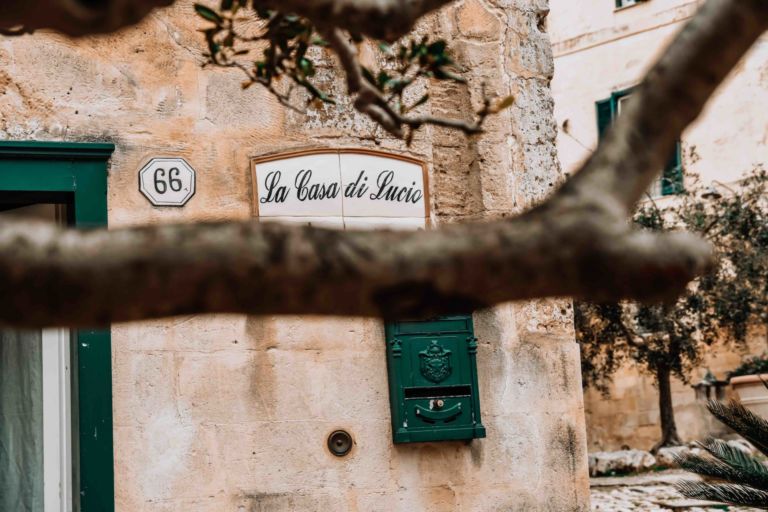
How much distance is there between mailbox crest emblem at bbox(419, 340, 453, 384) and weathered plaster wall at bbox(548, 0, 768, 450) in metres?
13.7

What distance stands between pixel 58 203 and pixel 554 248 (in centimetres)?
511

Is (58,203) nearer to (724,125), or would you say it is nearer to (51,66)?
(51,66)

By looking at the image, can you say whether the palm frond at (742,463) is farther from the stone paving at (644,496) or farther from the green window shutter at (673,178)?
the green window shutter at (673,178)

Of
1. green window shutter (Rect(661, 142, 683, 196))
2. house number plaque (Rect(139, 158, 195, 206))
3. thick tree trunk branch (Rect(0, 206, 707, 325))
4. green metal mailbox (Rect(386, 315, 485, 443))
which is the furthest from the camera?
green window shutter (Rect(661, 142, 683, 196))

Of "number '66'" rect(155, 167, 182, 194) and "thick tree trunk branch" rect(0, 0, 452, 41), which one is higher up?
"number '66'" rect(155, 167, 182, 194)

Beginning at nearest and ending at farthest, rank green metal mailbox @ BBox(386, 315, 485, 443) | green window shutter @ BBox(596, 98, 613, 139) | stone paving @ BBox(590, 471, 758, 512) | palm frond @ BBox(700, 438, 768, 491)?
green metal mailbox @ BBox(386, 315, 485, 443), palm frond @ BBox(700, 438, 768, 491), stone paving @ BBox(590, 471, 758, 512), green window shutter @ BBox(596, 98, 613, 139)

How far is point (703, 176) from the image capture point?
2220 centimetres

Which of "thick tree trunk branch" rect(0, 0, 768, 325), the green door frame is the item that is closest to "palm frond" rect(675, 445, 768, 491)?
the green door frame

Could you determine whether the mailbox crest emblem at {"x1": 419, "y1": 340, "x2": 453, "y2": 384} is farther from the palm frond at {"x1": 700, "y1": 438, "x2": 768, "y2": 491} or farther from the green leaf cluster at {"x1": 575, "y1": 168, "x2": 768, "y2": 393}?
the green leaf cluster at {"x1": 575, "y1": 168, "x2": 768, "y2": 393}

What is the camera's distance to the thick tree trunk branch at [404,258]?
200 centimetres

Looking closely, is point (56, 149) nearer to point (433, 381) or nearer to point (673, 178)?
point (433, 381)

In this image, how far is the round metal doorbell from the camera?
6840 mm

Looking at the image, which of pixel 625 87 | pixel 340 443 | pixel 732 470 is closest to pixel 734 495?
pixel 732 470

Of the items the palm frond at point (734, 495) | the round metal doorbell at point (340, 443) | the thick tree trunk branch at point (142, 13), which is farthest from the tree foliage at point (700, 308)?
the thick tree trunk branch at point (142, 13)
